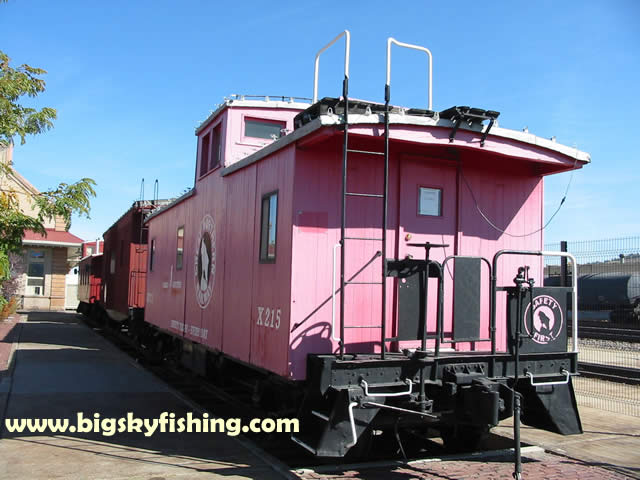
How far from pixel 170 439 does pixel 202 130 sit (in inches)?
198

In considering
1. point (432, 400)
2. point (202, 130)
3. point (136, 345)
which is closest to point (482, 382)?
point (432, 400)

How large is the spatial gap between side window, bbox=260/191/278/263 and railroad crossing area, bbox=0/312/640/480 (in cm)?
192

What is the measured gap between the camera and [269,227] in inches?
235

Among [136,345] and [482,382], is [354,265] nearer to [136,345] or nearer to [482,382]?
[482,382]

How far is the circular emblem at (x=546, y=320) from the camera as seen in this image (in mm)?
5492

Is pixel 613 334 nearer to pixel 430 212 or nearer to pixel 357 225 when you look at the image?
pixel 430 212

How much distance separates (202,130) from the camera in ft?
30.6

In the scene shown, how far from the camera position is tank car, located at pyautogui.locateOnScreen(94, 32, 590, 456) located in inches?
193

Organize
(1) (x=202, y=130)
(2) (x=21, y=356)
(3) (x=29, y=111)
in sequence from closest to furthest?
(3) (x=29, y=111) → (1) (x=202, y=130) → (2) (x=21, y=356)

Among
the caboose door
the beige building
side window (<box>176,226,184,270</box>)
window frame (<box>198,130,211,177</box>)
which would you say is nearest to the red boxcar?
side window (<box>176,226,184,270</box>)

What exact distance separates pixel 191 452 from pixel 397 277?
8.64 ft

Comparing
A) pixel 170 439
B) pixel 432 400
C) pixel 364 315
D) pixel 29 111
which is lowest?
pixel 170 439

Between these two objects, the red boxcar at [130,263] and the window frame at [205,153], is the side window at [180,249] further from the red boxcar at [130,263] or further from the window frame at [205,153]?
the red boxcar at [130,263]

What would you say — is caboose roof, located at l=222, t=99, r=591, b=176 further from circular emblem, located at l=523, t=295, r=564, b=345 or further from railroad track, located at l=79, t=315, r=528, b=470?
railroad track, located at l=79, t=315, r=528, b=470
